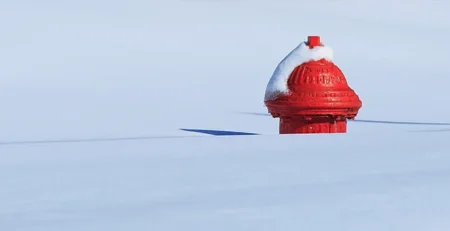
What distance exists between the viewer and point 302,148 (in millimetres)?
5164

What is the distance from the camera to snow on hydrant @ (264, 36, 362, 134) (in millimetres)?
6984

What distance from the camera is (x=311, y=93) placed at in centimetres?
698

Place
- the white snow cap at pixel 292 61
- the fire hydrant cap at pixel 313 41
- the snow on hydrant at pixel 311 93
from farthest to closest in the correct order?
the fire hydrant cap at pixel 313 41, the white snow cap at pixel 292 61, the snow on hydrant at pixel 311 93

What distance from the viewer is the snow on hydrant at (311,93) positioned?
6984 millimetres

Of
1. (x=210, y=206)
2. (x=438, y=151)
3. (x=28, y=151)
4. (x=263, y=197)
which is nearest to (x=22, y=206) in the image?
(x=210, y=206)

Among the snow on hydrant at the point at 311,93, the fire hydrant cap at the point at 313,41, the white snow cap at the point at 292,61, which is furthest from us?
the fire hydrant cap at the point at 313,41

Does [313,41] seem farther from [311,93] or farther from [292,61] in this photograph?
[311,93]

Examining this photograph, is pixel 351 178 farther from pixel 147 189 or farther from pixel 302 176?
pixel 147 189

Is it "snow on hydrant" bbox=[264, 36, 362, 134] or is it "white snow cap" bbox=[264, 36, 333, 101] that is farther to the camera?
"white snow cap" bbox=[264, 36, 333, 101]

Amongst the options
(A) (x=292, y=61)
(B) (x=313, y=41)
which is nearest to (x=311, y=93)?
(A) (x=292, y=61)

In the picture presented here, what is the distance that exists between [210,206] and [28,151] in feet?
7.67

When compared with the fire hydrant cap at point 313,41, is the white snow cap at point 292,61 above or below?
below

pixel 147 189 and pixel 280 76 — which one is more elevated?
pixel 280 76

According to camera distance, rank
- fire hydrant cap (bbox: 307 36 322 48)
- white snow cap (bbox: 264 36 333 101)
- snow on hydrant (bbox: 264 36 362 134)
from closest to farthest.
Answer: snow on hydrant (bbox: 264 36 362 134), white snow cap (bbox: 264 36 333 101), fire hydrant cap (bbox: 307 36 322 48)
